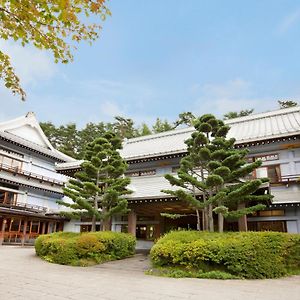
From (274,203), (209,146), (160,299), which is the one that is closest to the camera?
(160,299)

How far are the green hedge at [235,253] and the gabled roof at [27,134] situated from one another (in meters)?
21.6

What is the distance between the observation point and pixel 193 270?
914cm

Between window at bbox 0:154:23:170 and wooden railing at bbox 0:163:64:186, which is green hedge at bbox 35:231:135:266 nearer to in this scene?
wooden railing at bbox 0:163:64:186

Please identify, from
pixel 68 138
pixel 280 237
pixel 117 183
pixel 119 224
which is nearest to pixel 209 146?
pixel 280 237

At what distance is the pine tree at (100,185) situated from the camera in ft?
45.7

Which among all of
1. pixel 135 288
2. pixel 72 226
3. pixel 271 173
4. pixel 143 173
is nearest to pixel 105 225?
pixel 143 173

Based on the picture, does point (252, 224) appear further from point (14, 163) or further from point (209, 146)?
point (14, 163)

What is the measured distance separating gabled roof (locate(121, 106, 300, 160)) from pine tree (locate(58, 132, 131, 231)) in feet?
12.5

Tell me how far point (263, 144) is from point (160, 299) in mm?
12615

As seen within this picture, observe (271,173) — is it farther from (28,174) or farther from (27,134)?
(27,134)

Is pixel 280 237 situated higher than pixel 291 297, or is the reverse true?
pixel 280 237

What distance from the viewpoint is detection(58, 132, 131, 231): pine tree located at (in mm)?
13922

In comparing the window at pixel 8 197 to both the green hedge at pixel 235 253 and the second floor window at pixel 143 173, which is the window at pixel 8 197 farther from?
the green hedge at pixel 235 253

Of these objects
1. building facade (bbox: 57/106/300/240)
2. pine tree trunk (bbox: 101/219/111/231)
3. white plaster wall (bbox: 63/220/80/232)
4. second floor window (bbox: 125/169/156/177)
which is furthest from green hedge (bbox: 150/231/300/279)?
white plaster wall (bbox: 63/220/80/232)
